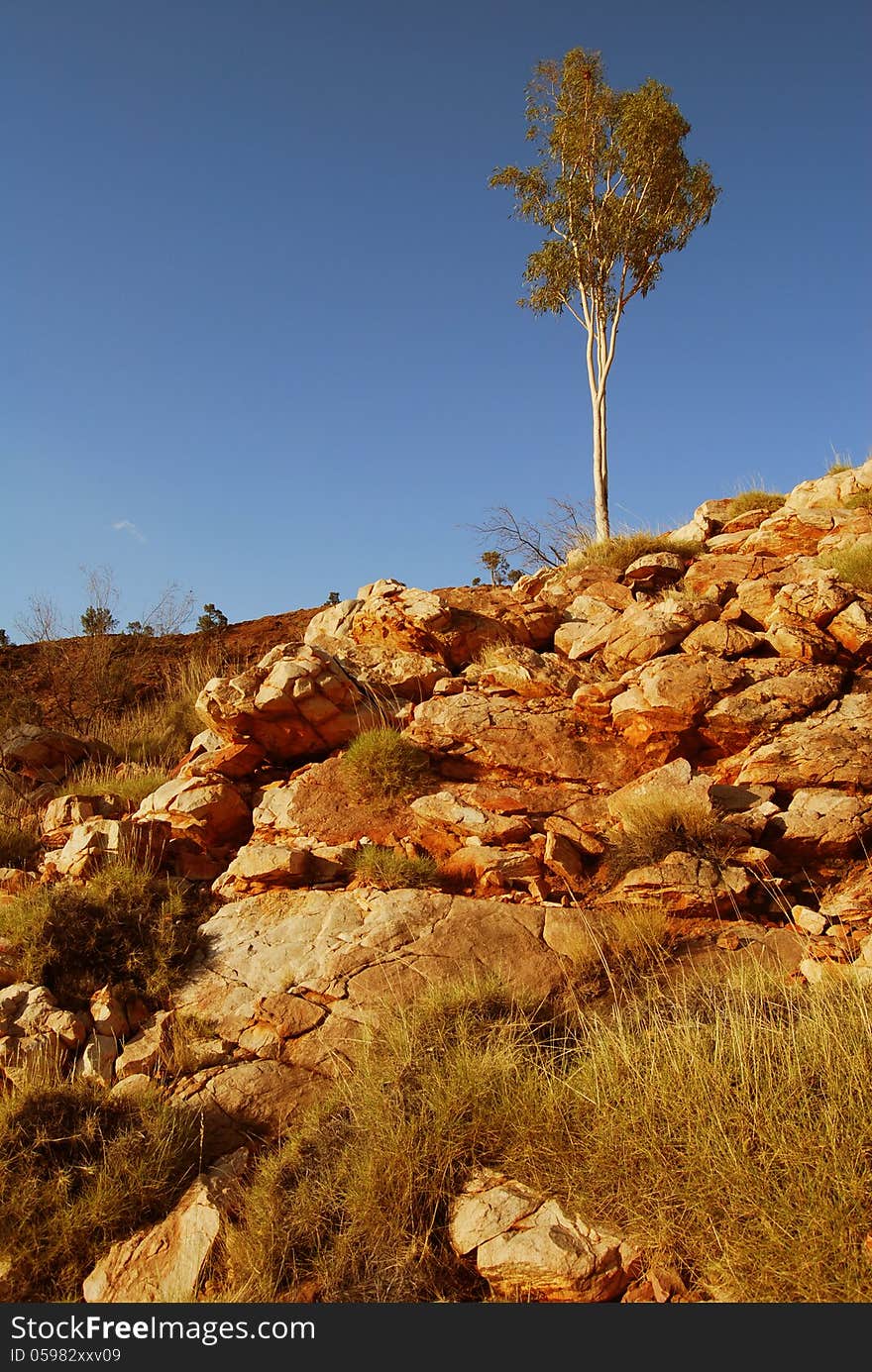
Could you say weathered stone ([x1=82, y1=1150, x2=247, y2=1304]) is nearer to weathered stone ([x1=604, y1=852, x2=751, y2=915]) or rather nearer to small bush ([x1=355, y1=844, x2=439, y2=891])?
small bush ([x1=355, y1=844, x2=439, y2=891])

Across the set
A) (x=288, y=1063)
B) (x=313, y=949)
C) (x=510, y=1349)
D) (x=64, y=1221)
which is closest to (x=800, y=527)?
(x=313, y=949)

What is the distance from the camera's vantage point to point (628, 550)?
14.1 metres

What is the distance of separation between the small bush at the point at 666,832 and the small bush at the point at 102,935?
13.0ft

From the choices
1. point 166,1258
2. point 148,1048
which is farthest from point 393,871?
point 166,1258

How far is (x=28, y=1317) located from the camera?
4.15 meters

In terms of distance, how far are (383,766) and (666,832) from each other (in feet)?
9.95

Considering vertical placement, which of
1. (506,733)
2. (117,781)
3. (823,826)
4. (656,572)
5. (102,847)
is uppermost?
(656,572)

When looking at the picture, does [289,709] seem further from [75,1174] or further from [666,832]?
[75,1174]

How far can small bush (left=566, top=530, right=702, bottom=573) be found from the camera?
13.9 meters

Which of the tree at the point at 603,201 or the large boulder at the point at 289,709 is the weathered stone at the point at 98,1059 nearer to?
the large boulder at the point at 289,709

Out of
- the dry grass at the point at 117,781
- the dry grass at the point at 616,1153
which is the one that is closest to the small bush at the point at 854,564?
the dry grass at the point at 616,1153

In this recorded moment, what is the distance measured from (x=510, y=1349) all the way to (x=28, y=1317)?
2514 millimetres

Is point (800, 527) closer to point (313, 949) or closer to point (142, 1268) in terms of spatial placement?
point (313, 949)

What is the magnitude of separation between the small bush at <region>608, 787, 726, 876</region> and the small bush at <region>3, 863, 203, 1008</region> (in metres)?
3.97
